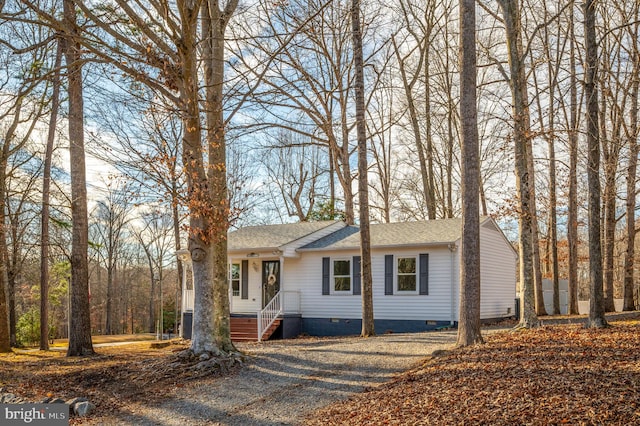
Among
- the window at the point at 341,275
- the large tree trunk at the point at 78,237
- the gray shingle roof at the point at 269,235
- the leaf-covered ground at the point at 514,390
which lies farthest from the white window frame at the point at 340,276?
the leaf-covered ground at the point at 514,390

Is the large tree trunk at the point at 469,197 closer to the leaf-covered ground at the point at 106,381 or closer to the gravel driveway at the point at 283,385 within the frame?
the gravel driveway at the point at 283,385

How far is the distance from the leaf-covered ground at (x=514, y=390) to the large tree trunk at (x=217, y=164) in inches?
144

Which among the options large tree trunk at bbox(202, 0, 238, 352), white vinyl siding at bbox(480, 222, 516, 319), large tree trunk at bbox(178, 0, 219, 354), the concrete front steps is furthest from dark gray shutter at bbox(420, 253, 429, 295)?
large tree trunk at bbox(178, 0, 219, 354)

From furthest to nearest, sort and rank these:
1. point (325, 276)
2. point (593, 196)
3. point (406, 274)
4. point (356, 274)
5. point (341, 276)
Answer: point (325, 276) → point (341, 276) → point (356, 274) → point (406, 274) → point (593, 196)

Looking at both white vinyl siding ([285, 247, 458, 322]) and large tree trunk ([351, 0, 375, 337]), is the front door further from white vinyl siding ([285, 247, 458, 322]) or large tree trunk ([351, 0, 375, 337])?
large tree trunk ([351, 0, 375, 337])

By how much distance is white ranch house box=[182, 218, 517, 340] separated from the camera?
1633cm

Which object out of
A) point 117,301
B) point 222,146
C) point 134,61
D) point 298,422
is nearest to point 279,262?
point 222,146

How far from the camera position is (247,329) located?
1723 centimetres

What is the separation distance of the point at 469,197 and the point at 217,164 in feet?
14.4

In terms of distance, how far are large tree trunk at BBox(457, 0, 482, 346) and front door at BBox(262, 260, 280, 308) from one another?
10.4 m

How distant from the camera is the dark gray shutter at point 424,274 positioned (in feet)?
53.7

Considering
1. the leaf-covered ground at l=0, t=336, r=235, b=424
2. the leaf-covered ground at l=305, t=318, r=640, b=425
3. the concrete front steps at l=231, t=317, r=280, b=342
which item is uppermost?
the leaf-covered ground at l=305, t=318, r=640, b=425

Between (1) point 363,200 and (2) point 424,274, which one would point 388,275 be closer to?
(2) point 424,274

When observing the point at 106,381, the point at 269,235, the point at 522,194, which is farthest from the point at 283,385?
the point at 269,235
